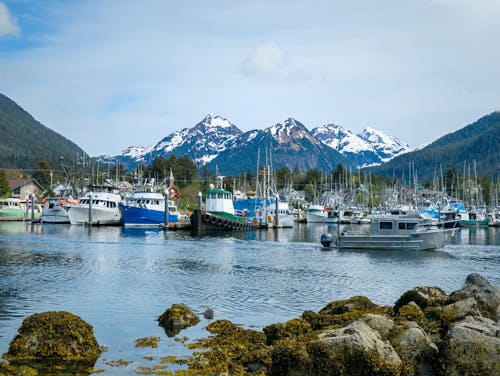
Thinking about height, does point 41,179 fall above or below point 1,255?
above

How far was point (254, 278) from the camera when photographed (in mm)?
38969

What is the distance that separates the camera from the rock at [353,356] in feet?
49.1

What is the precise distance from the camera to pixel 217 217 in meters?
85.7

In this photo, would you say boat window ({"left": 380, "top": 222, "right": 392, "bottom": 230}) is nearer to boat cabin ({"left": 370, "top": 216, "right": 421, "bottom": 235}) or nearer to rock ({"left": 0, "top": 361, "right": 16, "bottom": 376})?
boat cabin ({"left": 370, "top": 216, "right": 421, "bottom": 235})

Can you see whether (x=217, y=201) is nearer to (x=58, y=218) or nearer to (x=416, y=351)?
(x=58, y=218)

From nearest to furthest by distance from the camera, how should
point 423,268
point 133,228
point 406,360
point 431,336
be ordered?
1. point 406,360
2. point 431,336
3. point 423,268
4. point 133,228

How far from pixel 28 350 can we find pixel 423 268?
112 ft

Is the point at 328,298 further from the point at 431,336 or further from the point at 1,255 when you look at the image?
the point at 1,255

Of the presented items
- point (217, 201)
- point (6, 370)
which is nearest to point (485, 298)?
point (6, 370)

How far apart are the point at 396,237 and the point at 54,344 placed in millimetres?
43890

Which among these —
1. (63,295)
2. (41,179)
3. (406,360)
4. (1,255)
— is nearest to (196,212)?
(1,255)

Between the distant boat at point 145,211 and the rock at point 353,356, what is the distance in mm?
81618

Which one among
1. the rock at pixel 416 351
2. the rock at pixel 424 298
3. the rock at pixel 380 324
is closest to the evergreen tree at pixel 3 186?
the rock at pixel 424 298

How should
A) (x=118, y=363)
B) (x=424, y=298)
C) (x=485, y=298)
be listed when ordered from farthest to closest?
(x=424, y=298)
(x=485, y=298)
(x=118, y=363)
